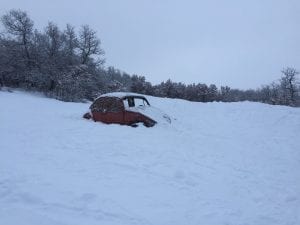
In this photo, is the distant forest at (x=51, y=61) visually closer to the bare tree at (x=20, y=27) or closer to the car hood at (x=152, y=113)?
the bare tree at (x=20, y=27)

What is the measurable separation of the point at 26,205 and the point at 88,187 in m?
1.20

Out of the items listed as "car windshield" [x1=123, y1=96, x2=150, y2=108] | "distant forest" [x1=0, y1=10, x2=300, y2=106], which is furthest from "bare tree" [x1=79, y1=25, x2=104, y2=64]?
"car windshield" [x1=123, y1=96, x2=150, y2=108]

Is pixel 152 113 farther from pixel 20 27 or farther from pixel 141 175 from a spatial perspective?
pixel 20 27

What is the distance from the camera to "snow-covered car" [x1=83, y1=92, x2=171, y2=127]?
13328 mm

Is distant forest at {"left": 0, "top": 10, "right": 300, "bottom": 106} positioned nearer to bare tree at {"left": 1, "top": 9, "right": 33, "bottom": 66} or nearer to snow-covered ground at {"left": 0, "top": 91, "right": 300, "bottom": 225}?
bare tree at {"left": 1, "top": 9, "right": 33, "bottom": 66}

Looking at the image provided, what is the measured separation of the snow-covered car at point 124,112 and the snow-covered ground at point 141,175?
70 centimetres

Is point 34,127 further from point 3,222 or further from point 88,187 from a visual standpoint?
point 3,222

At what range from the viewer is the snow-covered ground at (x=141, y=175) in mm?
5477

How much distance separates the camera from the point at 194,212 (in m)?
5.76

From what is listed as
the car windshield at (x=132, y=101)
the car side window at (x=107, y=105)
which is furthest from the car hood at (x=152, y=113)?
the car side window at (x=107, y=105)

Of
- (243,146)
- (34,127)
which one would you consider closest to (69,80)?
(34,127)

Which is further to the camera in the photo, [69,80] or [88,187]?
[69,80]

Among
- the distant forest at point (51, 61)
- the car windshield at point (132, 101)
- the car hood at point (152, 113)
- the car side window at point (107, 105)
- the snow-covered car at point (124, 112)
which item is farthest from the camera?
the distant forest at point (51, 61)

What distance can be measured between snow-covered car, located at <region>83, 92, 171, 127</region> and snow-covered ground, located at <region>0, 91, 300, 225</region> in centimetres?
70
